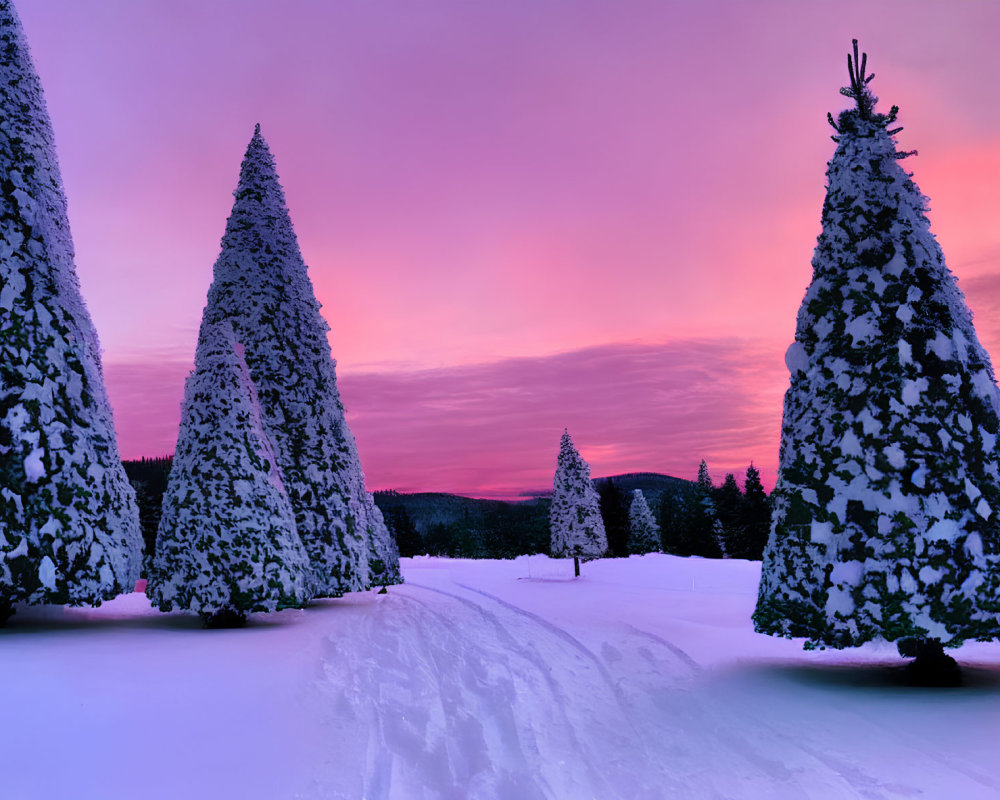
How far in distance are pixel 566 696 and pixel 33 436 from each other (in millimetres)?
8698

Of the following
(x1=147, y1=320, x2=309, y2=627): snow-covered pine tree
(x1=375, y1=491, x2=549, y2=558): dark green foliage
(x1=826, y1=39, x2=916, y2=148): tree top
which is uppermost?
(x1=826, y1=39, x2=916, y2=148): tree top

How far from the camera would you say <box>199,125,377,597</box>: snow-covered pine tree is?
15258 millimetres

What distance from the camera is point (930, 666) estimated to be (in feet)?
26.3

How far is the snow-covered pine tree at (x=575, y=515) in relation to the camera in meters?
30.4

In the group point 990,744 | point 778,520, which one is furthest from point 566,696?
point 990,744

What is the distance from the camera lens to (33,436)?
33.0 ft

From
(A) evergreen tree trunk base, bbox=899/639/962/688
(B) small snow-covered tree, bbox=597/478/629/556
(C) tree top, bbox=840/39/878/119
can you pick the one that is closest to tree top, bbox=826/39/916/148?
(C) tree top, bbox=840/39/878/119

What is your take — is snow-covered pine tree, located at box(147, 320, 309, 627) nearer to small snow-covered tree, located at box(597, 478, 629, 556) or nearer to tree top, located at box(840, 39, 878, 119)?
tree top, located at box(840, 39, 878, 119)

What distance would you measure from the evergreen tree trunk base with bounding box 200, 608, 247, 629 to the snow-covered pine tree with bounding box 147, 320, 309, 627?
0.06ft

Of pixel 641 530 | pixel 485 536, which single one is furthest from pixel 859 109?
pixel 485 536

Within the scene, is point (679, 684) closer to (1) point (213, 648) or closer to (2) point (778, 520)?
(2) point (778, 520)

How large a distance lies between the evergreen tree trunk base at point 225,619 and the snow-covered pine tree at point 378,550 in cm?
534

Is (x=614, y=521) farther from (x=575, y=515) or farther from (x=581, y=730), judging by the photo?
(x=581, y=730)

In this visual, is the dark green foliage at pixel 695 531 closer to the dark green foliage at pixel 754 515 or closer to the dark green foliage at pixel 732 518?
the dark green foliage at pixel 732 518
